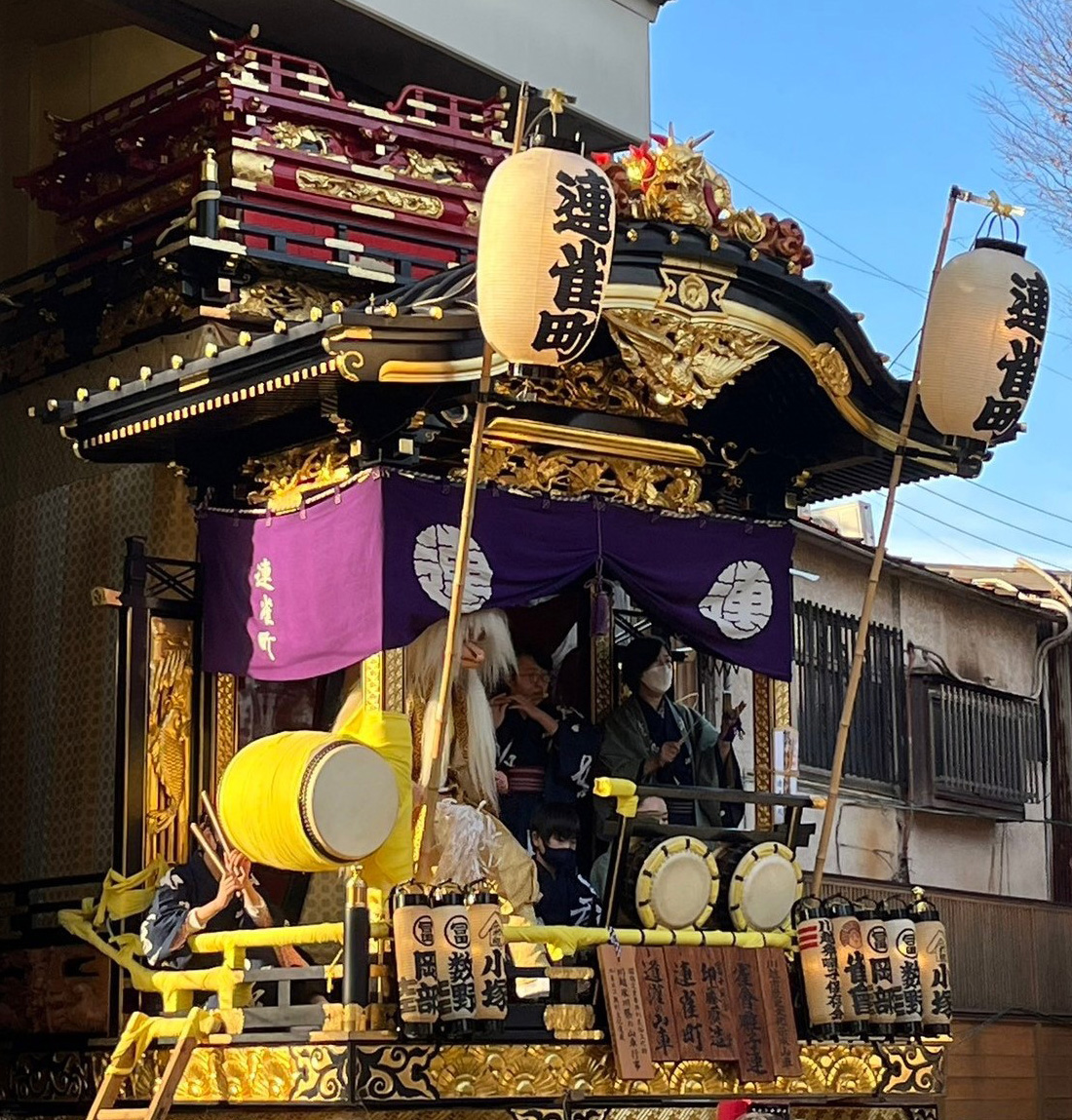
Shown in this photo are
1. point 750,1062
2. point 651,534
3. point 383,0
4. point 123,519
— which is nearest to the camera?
point 750,1062

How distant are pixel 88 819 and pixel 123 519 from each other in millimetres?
1690

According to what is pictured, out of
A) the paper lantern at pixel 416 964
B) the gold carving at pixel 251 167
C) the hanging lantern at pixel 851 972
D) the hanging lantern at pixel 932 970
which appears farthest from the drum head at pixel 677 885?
the gold carving at pixel 251 167

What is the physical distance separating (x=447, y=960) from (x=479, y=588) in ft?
6.20

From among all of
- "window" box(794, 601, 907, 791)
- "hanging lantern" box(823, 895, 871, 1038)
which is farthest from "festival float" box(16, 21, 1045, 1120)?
"window" box(794, 601, 907, 791)

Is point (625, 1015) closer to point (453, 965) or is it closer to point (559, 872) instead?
point (453, 965)

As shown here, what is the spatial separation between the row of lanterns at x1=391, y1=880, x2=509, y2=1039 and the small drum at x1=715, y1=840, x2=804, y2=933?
1695mm

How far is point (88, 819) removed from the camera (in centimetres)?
1161

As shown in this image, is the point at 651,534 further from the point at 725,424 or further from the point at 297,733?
the point at 297,733

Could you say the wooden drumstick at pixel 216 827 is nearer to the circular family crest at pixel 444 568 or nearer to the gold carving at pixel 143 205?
the circular family crest at pixel 444 568

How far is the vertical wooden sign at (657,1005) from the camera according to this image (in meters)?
10.0

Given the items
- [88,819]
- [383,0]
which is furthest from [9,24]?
[88,819]

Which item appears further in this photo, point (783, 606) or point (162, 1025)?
point (783, 606)

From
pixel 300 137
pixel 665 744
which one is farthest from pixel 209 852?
pixel 300 137

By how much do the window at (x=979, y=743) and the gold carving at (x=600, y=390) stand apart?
18.7 feet
